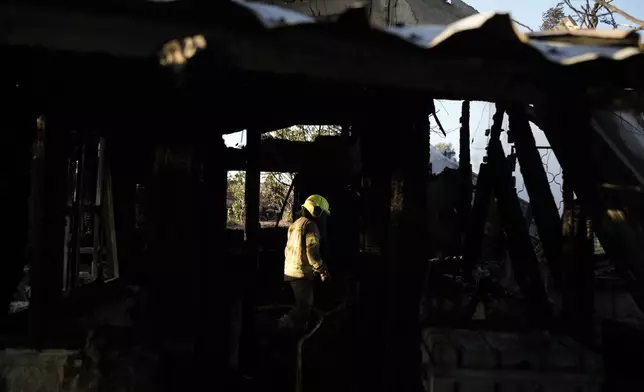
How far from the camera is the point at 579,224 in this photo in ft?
12.1

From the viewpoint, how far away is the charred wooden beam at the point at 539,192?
3891mm

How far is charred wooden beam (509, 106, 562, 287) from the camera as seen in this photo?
3.89 metres

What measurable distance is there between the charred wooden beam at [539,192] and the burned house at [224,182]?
0.02m

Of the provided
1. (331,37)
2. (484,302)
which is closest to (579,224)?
(484,302)

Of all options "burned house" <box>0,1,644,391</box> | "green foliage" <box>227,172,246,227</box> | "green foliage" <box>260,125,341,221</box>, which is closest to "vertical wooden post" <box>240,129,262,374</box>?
"burned house" <box>0,1,644,391</box>

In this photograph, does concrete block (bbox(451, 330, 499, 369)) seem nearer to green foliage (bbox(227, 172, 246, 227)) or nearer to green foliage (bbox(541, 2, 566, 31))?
green foliage (bbox(541, 2, 566, 31))

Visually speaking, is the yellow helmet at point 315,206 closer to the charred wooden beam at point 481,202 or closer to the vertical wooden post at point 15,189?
the charred wooden beam at point 481,202

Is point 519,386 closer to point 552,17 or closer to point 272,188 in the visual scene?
point 552,17

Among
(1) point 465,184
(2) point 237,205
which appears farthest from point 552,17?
(2) point 237,205

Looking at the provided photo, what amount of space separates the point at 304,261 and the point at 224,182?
1874mm

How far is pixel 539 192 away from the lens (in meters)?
3.97

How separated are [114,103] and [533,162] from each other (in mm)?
3396

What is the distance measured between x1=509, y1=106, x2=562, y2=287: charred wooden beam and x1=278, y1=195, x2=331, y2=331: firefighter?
3.15 meters

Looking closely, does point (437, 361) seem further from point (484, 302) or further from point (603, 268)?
point (603, 268)
